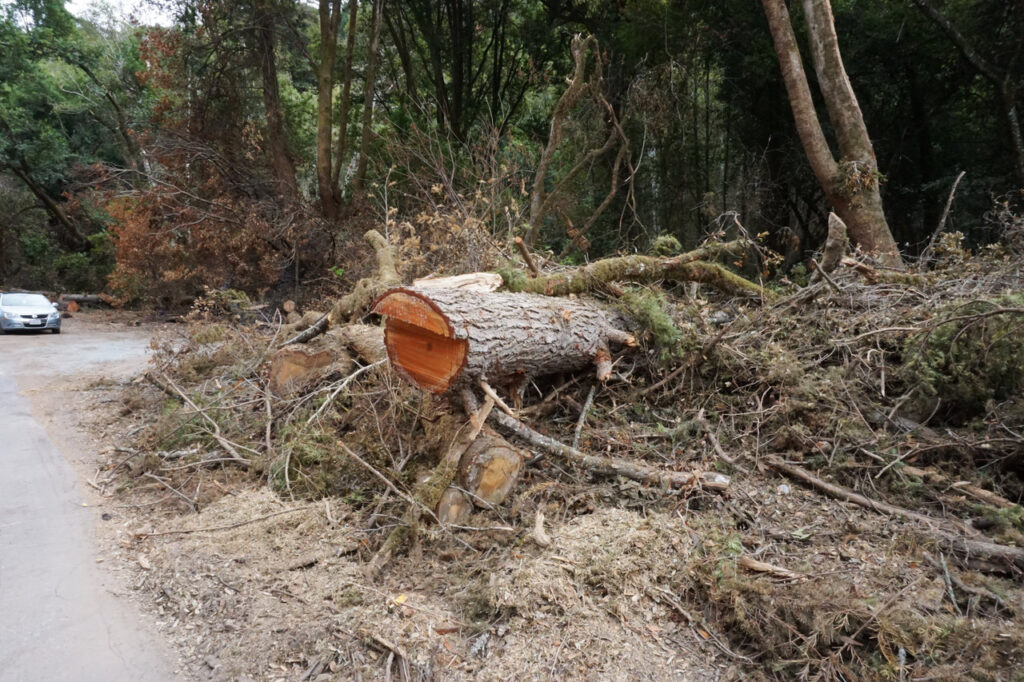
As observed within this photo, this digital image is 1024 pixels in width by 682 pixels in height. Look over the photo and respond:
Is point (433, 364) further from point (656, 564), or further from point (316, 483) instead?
point (656, 564)

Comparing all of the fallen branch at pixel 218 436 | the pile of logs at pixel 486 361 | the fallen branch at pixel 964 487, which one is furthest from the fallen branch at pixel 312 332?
the fallen branch at pixel 964 487

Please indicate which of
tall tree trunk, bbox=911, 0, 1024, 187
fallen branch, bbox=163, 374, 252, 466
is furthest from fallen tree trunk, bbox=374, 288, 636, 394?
tall tree trunk, bbox=911, 0, 1024, 187

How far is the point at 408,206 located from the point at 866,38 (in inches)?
375

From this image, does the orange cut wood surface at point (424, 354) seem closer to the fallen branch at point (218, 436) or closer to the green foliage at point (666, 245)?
the fallen branch at point (218, 436)

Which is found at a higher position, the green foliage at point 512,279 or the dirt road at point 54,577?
the green foliage at point 512,279

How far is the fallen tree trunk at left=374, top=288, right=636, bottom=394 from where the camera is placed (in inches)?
144

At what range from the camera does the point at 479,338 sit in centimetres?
370

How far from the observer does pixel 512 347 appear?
396 centimetres

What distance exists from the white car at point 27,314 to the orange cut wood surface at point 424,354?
14.1 meters

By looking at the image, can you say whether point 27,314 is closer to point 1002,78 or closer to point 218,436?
point 218,436

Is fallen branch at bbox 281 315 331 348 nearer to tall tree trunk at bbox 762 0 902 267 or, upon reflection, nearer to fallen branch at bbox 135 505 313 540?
fallen branch at bbox 135 505 313 540

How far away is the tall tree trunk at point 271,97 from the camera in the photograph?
532 inches

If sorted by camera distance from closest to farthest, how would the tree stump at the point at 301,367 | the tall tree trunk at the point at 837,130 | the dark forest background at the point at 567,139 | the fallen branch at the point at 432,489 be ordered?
the fallen branch at the point at 432,489 < the tree stump at the point at 301,367 < the tall tree trunk at the point at 837,130 < the dark forest background at the point at 567,139

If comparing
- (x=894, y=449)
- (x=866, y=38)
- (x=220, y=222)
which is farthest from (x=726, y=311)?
(x=220, y=222)
